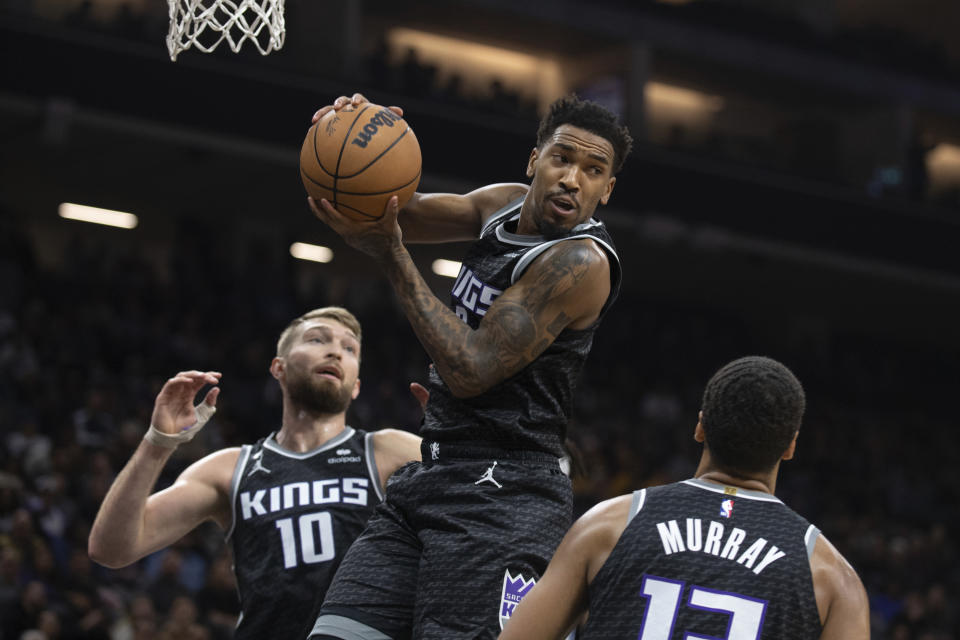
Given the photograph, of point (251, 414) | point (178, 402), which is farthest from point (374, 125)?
point (251, 414)

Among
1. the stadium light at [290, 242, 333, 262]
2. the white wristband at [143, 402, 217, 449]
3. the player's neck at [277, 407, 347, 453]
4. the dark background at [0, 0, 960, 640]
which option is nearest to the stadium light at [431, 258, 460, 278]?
the dark background at [0, 0, 960, 640]

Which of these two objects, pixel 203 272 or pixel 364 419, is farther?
pixel 203 272

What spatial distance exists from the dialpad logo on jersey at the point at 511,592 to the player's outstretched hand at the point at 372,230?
957mm

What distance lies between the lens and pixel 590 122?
3.53 metres

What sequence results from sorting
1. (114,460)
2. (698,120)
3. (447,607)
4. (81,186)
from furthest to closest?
(698,120) → (81,186) → (114,460) → (447,607)

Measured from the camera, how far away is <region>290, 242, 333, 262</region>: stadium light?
60.3 feet

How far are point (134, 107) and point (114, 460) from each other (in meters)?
5.22

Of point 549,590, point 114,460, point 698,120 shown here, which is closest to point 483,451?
point 549,590

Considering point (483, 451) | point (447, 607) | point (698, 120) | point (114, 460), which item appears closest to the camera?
point (447, 607)

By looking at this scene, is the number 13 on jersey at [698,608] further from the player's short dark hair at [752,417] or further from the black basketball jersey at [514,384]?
the black basketball jersey at [514,384]

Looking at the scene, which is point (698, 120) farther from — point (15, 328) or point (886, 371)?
point (15, 328)

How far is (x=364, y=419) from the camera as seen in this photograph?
12.1 metres

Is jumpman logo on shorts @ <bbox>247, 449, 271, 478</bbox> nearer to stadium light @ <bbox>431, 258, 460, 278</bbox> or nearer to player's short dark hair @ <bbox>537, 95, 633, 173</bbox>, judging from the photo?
player's short dark hair @ <bbox>537, 95, 633, 173</bbox>

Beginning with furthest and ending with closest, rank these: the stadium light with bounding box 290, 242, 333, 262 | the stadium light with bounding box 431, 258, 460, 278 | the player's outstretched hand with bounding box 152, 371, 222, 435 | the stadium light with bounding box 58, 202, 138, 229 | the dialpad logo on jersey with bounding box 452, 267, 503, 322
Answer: the stadium light with bounding box 431, 258, 460, 278 → the stadium light with bounding box 290, 242, 333, 262 → the stadium light with bounding box 58, 202, 138, 229 → the player's outstretched hand with bounding box 152, 371, 222, 435 → the dialpad logo on jersey with bounding box 452, 267, 503, 322
